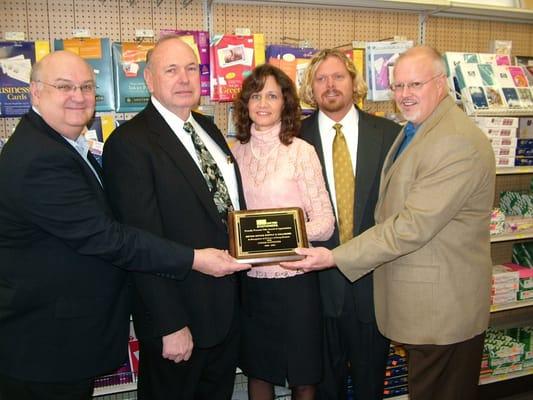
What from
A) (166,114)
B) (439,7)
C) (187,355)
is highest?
(439,7)

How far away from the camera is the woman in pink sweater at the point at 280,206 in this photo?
7.98 feet

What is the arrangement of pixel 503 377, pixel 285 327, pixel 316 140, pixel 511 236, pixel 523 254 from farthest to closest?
1. pixel 523 254
2. pixel 503 377
3. pixel 511 236
4. pixel 316 140
5. pixel 285 327

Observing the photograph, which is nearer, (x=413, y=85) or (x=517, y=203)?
(x=413, y=85)

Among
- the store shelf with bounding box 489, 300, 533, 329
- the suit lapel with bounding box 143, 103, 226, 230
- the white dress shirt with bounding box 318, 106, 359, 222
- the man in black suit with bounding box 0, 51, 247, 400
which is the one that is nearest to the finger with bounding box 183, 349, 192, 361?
the man in black suit with bounding box 0, 51, 247, 400

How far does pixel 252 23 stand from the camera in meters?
3.43

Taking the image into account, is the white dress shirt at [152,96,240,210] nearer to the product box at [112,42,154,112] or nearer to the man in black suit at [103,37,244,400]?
the man in black suit at [103,37,244,400]

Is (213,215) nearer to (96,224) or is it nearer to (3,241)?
(96,224)

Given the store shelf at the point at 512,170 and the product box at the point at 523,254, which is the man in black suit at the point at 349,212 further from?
the product box at the point at 523,254

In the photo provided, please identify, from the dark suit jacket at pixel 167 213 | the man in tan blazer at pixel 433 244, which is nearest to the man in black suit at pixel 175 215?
the dark suit jacket at pixel 167 213

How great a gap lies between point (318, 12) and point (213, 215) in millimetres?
2166

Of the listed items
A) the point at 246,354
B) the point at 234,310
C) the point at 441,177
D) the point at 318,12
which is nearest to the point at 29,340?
the point at 234,310

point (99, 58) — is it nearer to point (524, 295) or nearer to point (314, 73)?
point (314, 73)

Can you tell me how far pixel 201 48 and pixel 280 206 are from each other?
51.3 inches

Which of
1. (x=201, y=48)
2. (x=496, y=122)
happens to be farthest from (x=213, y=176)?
(x=496, y=122)
